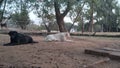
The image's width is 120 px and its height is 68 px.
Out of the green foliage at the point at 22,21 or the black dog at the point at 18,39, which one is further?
the green foliage at the point at 22,21

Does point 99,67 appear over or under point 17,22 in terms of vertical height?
under

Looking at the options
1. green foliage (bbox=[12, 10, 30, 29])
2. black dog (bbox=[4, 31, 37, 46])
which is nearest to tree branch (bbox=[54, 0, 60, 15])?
green foliage (bbox=[12, 10, 30, 29])

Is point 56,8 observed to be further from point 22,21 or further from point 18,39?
point 18,39

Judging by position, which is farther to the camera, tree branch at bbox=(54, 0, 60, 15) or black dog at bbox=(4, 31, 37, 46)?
tree branch at bbox=(54, 0, 60, 15)

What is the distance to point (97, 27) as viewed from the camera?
29.8 m

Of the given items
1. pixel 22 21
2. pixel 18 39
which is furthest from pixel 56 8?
pixel 18 39

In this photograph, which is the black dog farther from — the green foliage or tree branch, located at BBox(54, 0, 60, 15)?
the green foliage

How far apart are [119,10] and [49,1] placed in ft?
50.5

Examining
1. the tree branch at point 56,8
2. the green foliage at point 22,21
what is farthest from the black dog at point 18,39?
the green foliage at point 22,21

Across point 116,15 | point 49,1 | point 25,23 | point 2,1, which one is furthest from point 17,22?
point 116,15

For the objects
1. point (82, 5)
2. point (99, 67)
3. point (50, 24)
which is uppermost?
point (82, 5)

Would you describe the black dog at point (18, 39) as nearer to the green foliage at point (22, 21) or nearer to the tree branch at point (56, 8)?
the tree branch at point (56, 8)

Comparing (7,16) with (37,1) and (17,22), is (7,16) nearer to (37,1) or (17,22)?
(17,22)

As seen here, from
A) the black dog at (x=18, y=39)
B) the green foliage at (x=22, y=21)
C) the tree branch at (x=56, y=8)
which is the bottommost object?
the black dog at (x=18, y=39)
